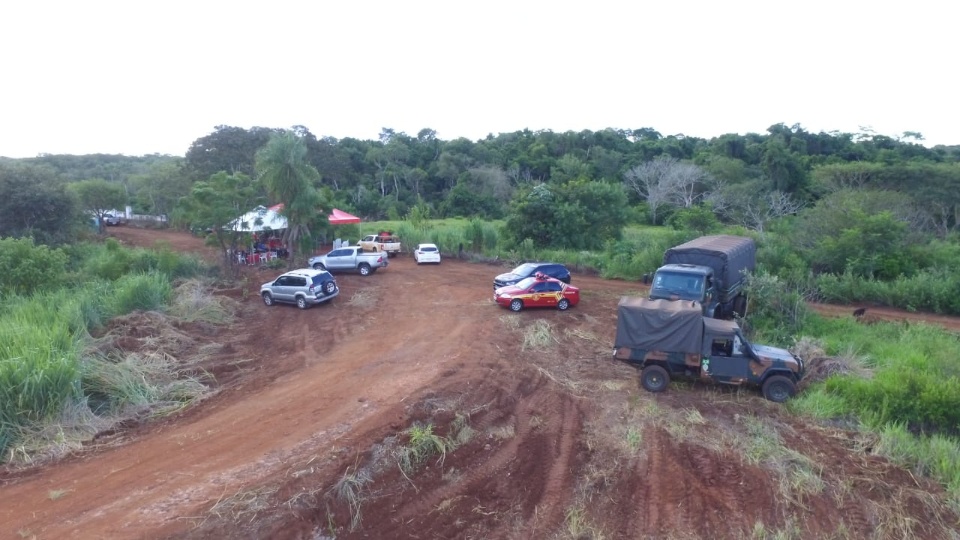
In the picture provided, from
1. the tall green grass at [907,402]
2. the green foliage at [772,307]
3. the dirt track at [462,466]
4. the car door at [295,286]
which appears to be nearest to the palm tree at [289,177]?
the car door at [295,286]

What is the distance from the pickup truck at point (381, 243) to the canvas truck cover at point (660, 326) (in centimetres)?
2214

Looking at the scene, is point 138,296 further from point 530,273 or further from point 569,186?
point 569,186

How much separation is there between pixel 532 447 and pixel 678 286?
8509 millimetres

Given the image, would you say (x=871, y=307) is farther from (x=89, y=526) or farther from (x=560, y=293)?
(x=89, y=526)

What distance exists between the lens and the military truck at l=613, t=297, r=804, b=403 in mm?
12516

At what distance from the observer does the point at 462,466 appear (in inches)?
380

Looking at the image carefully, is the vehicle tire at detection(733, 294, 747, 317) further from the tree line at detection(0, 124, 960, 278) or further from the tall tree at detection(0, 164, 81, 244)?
the tall tree at detection(0, 164, 81, 244)

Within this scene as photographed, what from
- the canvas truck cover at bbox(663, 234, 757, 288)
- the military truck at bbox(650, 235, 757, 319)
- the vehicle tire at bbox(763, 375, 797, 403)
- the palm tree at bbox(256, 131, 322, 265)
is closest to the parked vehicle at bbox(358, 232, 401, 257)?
the palm tree at bbox(256, 131, 322, 265)

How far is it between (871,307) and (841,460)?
14.6m

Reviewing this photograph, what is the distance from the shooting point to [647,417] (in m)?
11.5

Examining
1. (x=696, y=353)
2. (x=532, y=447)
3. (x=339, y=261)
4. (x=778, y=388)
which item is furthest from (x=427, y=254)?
(x=532, y=447)

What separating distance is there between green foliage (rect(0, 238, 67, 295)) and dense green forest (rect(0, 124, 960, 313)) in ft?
21.6

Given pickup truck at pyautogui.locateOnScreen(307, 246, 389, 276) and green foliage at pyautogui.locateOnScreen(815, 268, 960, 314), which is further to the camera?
pickup truck at pyautogui.locateOnScreen(307, 246, 389, 276)

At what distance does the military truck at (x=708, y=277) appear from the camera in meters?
16.7
